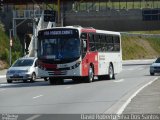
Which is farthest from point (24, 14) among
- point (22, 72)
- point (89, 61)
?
point (89, 61)

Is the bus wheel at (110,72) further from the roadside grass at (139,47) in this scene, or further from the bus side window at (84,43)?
the roadside grass at (139,47)

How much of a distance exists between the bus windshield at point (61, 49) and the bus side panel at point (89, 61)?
31.1 inches

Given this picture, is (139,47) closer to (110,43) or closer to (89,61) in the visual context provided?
(110,43)

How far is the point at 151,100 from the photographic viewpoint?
67.3 feet

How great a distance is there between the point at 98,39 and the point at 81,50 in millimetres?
3053

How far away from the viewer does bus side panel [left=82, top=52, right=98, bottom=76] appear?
111ft

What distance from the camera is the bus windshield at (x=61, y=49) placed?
33.6m

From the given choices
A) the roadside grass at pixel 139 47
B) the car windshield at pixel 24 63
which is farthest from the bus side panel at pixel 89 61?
the roadside grass at pixel 139 47

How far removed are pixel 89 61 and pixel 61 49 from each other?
6.70 ft

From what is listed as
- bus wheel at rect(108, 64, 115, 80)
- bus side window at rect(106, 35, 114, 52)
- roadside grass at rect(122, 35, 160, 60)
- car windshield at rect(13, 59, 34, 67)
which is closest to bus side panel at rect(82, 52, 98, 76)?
bus side window at rect(106, 35, 114, 52)

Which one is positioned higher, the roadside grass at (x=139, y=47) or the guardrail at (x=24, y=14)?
the guardrail at (x=24, y=14)

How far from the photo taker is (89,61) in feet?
114

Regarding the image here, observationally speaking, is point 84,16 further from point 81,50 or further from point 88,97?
point 88,97

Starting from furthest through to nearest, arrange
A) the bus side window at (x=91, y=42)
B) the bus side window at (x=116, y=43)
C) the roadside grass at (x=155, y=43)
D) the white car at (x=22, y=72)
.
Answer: the roadside grass at (x=155, y=43) < the bus side window at (x=116, y=43) < the white car at (x=22, y=72) < the bus side window at (x=91, y=42)
